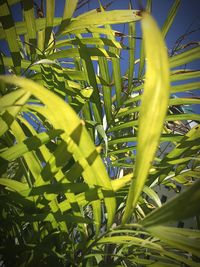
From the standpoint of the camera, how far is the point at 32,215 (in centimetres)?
46

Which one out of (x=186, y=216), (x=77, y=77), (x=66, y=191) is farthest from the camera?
(x=77, y=77)

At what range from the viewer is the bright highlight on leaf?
0.23 meters

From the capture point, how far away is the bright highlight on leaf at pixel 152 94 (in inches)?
8.9

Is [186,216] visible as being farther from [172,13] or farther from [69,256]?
[172,13]

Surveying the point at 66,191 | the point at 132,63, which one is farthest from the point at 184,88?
the point at 66,191

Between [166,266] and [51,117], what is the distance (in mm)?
494

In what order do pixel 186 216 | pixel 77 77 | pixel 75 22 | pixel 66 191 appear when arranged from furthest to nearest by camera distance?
pixel 77 77, pixel 75 22, pixel 66 191, pixel 186 216

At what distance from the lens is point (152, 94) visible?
243mm

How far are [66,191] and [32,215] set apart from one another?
4.3 inches

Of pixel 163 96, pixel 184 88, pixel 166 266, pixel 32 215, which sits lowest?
pixel 166 266

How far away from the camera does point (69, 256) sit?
1.87 feet

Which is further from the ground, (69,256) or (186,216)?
(186,216)

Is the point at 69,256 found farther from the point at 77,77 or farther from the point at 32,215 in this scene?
the point at 77,77

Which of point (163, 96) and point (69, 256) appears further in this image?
point (69, 256)
